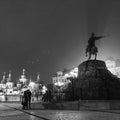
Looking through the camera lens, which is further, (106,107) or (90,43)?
(90,43)

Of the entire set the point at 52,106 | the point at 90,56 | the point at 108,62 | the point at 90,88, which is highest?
the point at 108,62

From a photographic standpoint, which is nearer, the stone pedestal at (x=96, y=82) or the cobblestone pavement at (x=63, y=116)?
the cobblestone pavement at (x=63, y=116)

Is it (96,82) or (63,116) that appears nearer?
(63,116)

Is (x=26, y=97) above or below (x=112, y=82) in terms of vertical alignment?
below

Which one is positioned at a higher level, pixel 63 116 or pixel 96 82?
pixel 96 82

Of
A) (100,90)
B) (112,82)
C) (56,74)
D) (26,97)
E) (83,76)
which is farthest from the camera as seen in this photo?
(56,74)

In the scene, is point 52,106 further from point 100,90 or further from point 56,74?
point 56,74

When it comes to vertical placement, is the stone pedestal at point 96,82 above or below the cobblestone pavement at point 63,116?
above

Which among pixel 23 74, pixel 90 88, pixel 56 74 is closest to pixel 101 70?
pixel 90 88

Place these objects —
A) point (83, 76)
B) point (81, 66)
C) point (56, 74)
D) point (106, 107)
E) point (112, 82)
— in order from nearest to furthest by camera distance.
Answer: point (106, 107), point (112, 82), point (83, 76), point (81, 66), point (56, 74)

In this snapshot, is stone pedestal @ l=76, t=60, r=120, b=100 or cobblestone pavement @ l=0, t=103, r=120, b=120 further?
stone pedestal @ l=76, t=60, r=120, b=100

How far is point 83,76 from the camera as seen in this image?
34.1 metres

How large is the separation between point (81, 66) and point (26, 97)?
18.0 meters

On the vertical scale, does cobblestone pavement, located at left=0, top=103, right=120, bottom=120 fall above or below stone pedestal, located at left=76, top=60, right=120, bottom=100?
below
